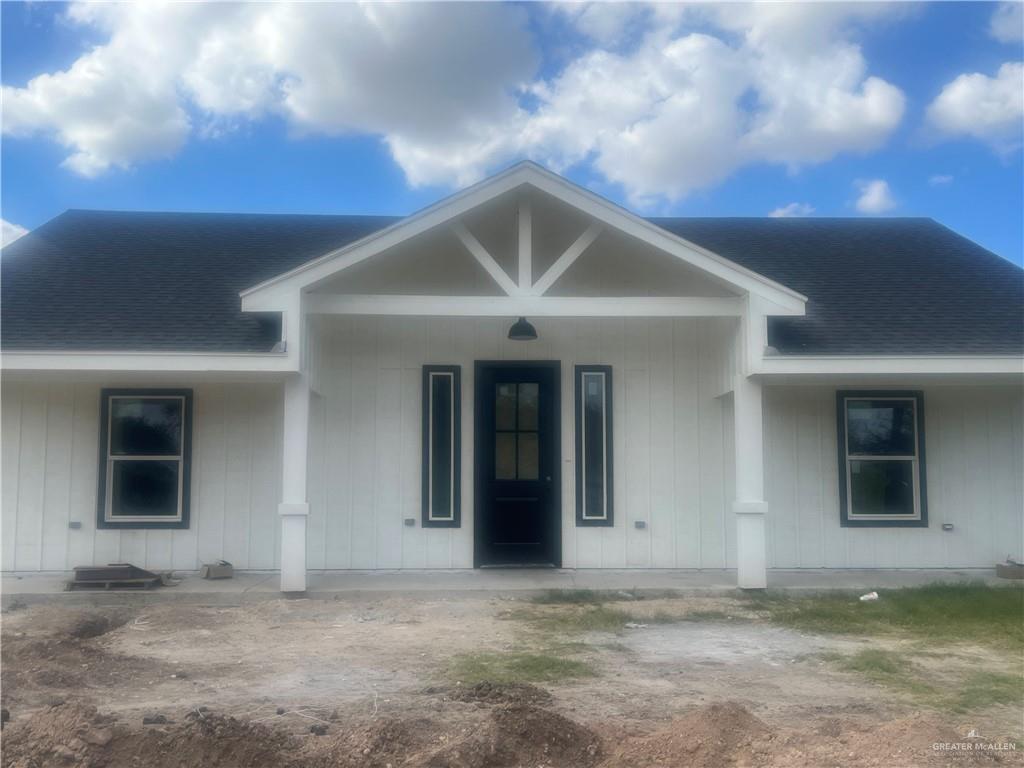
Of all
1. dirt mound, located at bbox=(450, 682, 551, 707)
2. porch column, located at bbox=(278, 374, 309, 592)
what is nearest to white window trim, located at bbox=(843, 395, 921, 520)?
dirt mound, located at bbox=(450, 682, 551, 707)

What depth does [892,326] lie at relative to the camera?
9.03 metres

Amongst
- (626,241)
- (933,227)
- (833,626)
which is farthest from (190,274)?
(933,227)

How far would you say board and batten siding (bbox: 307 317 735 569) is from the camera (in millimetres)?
9125

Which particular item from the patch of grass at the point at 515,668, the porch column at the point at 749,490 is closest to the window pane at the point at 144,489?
the patch of grass at the point at 515,668

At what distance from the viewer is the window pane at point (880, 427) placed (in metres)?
9.32

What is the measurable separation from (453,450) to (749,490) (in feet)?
10.2

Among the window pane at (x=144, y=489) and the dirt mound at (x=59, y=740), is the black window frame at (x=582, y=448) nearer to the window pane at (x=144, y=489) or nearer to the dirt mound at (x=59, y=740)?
the window pane at (x=144, y=489)

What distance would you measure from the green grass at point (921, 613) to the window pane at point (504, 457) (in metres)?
2.81

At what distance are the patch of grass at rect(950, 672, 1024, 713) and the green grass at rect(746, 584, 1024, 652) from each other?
39.1 inches

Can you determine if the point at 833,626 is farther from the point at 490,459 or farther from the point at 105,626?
the point at 105,626

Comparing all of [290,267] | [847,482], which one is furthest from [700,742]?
[290,267]

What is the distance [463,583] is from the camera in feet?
27.7

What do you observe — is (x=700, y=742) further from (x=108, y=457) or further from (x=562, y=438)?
(x=108, y=457)

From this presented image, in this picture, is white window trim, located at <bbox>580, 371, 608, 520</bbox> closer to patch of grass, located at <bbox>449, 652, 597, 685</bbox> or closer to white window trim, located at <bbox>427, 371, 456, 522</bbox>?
white window trim, located at <bbox>427, 371, 456, 522</bbox>
